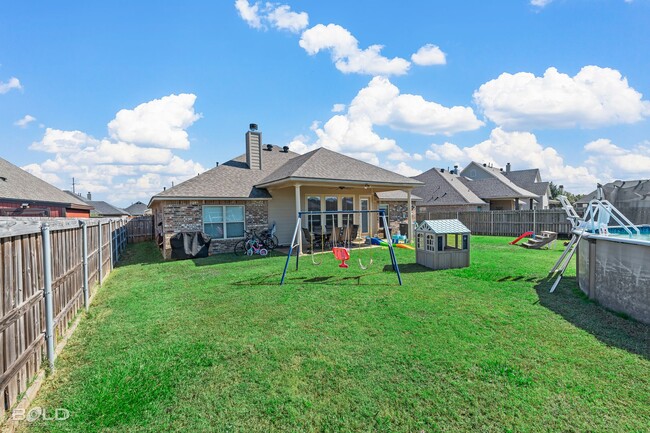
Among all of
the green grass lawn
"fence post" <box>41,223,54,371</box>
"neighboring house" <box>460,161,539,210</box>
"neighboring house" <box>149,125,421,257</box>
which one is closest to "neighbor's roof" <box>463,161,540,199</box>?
"neighboring house" <box>460,161,539,210</box>

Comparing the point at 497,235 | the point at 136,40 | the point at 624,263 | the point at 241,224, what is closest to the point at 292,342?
the point at 624,263

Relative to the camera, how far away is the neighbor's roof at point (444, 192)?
85.5 ft

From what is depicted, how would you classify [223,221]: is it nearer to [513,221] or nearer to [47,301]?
[47,301]

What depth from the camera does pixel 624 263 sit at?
198 inches

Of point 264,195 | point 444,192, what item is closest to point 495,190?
point 444,192

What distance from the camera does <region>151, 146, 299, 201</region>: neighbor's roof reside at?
→ 12414 mm

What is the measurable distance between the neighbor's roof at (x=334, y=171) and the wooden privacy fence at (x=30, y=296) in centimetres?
778

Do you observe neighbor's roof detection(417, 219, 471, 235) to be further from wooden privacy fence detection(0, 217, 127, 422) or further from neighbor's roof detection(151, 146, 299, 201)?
wooden privacy fence detection(0, 217, 127, 422)

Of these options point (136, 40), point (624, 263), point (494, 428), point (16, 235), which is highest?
point (136, 40)

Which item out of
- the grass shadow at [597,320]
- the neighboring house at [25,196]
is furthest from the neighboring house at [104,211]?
the grass shadow at [597,320]

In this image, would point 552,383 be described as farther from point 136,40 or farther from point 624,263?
point 136,40

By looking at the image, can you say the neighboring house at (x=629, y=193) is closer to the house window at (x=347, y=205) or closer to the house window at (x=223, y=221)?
the house window at (x=347, y=205)

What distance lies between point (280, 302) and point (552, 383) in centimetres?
430

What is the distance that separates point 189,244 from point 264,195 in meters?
3.83
